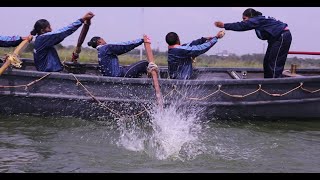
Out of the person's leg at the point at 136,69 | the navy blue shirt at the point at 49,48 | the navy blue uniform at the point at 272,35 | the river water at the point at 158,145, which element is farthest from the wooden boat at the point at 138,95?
the navy blue uniform at the point at 272,35

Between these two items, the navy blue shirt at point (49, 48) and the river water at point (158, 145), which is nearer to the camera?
the river water at point (158, 145)

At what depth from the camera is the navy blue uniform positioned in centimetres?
957

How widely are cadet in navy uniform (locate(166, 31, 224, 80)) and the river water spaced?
1.04 meters

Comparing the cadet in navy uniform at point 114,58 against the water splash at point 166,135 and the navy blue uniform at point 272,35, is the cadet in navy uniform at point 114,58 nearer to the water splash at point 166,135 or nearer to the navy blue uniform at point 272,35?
the water splash at point 166,135

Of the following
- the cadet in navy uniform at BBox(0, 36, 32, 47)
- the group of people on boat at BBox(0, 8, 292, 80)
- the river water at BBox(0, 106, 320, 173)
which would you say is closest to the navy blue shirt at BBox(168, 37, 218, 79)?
the group of people on boat at BBox(0, 8, 292, 80)

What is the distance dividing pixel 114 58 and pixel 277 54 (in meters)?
3.22

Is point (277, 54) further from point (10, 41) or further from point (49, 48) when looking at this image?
point (10, 41)

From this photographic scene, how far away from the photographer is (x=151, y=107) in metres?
8.99

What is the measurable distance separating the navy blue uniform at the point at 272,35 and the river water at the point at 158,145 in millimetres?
1147

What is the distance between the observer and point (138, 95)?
898 cm

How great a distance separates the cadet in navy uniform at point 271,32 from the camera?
9.57m

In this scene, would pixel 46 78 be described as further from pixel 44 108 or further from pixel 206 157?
pixel 206 157

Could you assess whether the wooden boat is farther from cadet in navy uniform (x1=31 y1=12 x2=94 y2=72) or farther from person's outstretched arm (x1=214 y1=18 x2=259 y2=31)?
person's outstretched arm (x1=214 y1=18 x2=259 y2=31)
